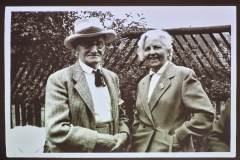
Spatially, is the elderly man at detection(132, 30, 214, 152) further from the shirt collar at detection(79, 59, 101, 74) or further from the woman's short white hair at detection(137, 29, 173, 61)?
the shirt collar at detection(79, 59, 101, 74)

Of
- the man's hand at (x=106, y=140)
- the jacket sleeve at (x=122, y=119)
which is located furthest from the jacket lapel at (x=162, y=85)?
the man's hand at (x=106, y=140)

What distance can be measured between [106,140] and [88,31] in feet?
1.73

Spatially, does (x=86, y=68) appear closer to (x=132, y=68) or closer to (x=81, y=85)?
(x=81, y=85)

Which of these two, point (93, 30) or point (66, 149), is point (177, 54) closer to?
point (93, 30)

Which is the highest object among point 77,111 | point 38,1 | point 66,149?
point 38,1

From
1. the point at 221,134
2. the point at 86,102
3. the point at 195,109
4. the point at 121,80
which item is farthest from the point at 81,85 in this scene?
the point at 221,134

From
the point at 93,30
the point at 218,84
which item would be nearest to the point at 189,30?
the point at 218,84

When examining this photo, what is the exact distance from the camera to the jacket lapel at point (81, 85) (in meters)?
2.12

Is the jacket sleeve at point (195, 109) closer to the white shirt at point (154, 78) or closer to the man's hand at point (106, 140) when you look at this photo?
the white shirt at point (154, 78)

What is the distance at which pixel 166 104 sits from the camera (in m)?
2.12

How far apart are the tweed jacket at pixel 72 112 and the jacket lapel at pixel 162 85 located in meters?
0.16

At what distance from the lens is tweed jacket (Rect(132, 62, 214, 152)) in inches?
83.6

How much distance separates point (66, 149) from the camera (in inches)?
84.1

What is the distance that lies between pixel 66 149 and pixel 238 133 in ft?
2.74
